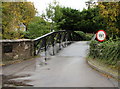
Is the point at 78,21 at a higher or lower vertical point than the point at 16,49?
higher

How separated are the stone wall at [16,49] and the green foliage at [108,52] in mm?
3339

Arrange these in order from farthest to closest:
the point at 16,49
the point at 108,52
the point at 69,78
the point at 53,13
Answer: the point at 53,13
the point at 16,49
the point at 108,52
the point at 69,78

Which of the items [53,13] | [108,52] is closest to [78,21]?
[53,13]

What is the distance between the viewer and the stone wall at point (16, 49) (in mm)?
7578

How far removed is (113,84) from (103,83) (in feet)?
0.94

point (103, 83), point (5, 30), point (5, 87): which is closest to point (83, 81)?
point (103, 83)

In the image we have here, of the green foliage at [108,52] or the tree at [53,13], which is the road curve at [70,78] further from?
the tree at [53,13]

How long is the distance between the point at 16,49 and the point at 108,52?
14.1 feet

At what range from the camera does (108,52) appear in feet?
20.6

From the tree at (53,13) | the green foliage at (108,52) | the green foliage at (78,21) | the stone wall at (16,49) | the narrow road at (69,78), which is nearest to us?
the narrow road at (69,78)

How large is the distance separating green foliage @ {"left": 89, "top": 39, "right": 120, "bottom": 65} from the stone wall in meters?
3.34

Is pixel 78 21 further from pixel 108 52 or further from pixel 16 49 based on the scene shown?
pixel 108 52

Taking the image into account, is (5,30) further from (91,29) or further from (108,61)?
(91,29)

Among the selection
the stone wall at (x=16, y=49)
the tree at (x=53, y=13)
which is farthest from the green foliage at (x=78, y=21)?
the stone wall at (x=16, y=49)
